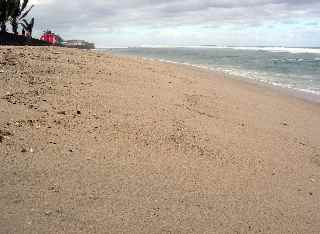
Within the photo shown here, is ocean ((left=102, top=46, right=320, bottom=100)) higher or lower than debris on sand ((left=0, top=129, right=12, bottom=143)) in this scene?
higher

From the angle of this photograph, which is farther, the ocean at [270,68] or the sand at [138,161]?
the ocean at [270,68]

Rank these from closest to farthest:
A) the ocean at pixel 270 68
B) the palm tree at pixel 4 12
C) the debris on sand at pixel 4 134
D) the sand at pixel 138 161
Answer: the sand at pixel 138 161 < the debris on sand at pixel 4 134 < the ocean at pixel 270 68 < the palm tree at pixel 4 12

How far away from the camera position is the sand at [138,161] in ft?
14.8

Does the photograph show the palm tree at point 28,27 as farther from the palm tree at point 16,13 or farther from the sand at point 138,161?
the sand at point 138,161

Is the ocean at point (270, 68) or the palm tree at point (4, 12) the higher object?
the palm tree at point (4, 12)

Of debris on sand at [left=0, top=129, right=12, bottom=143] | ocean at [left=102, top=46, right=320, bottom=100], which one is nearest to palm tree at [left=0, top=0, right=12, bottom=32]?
ocean at [left=102, top=46, right=320, bottom=100]

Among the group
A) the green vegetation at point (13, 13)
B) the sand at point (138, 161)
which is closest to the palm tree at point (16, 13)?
the green vegetation at point (13, 13)

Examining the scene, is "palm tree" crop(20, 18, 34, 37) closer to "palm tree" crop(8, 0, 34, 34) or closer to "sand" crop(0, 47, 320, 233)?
"palm tree" crop(8, 0, 34, 34)

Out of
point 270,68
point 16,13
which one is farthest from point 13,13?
point 270,68

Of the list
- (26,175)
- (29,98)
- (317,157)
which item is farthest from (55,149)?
(317,157)

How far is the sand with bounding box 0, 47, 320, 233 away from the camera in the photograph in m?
4.52

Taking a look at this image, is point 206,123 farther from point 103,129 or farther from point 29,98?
point 29,98

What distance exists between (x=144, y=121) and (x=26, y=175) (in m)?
2.65

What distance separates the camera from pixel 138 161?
5.75m
